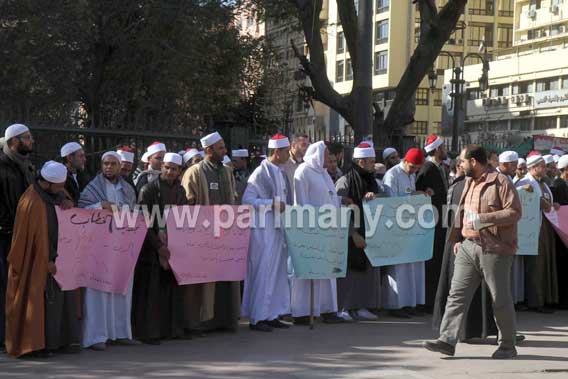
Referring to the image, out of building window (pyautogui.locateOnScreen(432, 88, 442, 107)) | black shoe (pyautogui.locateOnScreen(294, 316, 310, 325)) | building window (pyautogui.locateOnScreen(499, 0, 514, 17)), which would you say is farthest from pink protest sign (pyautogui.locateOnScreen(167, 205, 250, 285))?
building window (pyautogui.locateOnScreen(499, 0, 514, 17))

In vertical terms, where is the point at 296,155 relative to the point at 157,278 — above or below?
above

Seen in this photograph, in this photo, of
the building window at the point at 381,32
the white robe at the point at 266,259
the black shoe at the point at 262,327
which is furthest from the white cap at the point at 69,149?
the building window at the point at 381,32

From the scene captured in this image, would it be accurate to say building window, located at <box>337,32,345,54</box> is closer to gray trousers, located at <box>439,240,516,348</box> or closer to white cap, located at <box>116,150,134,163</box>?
white cap, located at <box>116,150,134,163</box>

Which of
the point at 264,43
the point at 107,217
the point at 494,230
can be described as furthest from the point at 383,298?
the point at 264,43

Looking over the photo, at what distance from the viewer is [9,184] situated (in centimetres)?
805

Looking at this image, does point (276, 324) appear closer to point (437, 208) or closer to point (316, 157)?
point (316, 157)

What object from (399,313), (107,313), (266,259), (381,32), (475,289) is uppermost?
(381,32)

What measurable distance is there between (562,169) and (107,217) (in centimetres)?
672

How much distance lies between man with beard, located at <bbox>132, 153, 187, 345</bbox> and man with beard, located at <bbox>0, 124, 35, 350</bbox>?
4.07 feet

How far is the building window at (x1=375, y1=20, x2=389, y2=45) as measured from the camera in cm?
7575

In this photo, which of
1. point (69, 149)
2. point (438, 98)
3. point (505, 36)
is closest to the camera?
point (69, 149)

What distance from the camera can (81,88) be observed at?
69.2 feet

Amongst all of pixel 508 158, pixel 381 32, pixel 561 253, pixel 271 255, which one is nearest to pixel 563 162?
pixel 561 253

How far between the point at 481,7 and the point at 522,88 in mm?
14895
